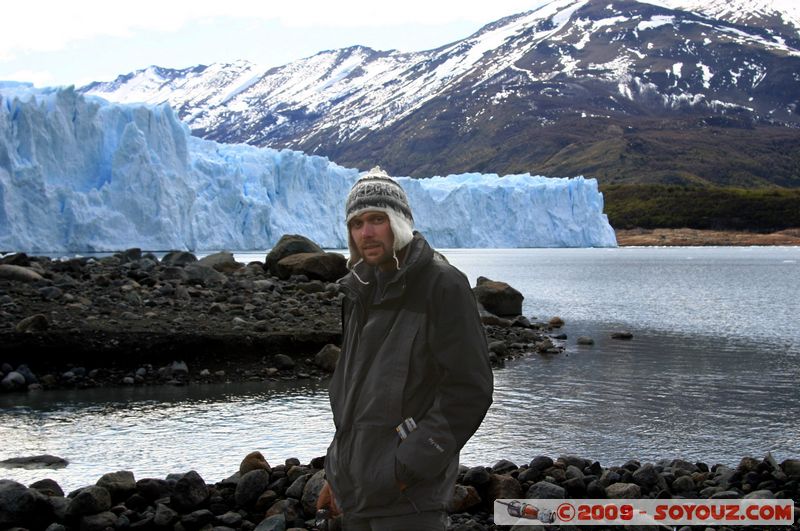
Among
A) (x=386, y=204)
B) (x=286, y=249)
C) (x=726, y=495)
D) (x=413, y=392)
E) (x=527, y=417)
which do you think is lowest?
(x=527, y=417)

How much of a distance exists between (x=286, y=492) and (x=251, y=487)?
0.71ft

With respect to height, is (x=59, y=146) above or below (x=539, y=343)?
above

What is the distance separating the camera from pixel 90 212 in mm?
30859

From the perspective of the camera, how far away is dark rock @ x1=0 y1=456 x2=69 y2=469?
637cm

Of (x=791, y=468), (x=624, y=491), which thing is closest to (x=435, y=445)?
(x=624, y=491)

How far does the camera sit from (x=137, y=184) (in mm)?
32125

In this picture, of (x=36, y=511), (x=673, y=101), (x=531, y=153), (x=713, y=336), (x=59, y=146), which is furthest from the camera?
(x=673, y=101)

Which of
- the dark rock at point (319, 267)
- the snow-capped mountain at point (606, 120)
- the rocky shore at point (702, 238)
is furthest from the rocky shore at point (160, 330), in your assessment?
the snow-capped mountain at point (606, 120)

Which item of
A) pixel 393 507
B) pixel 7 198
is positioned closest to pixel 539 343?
pixel 393 507

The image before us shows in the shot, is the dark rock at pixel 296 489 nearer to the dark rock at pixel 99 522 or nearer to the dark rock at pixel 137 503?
the dark rock at pixel 137 503

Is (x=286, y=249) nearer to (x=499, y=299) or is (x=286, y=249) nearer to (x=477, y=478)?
(x=499, y=299)

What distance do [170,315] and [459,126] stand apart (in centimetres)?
15752

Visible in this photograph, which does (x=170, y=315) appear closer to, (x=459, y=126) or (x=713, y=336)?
(x=713, y=336)

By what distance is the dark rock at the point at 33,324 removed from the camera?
9797mm
